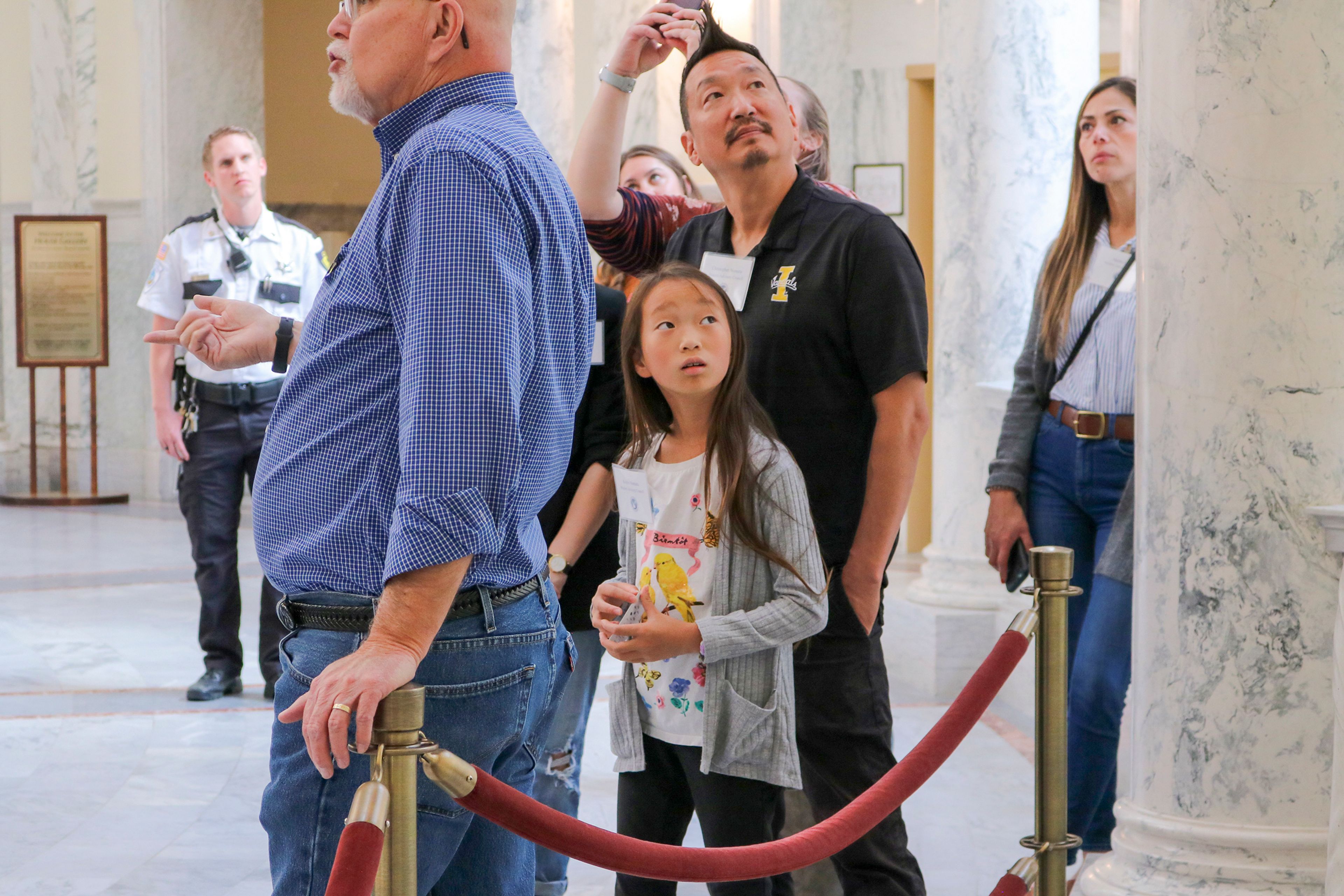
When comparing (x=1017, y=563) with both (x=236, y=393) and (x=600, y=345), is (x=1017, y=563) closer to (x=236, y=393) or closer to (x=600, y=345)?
(x=600, y=345)

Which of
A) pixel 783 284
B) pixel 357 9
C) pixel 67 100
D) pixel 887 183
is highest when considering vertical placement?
pixel 67 100

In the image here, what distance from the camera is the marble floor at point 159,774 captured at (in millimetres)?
3586

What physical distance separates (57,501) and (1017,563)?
8673 millimetres

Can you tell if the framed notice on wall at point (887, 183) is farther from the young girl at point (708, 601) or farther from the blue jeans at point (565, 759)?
the young girl at point (708, 601)

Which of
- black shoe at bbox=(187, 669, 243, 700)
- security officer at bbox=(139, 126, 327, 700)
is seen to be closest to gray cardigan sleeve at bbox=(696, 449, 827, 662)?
security officer at bbox=(139, 126, 327, 700)

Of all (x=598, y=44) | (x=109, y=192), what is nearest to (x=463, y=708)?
(x=598, y=44)

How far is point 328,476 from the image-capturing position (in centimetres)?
173

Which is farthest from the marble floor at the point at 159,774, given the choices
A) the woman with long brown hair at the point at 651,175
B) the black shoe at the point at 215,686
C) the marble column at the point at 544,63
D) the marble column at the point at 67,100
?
the marble column at the point at 67,100

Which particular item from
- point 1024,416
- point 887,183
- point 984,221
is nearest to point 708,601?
point 1024,416

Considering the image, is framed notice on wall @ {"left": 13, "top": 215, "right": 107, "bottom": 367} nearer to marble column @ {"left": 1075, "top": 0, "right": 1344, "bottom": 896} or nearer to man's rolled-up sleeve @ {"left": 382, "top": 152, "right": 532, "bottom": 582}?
marble column @ {"left": 1075, "top": 0, "right": 1344, "bottom": 896}

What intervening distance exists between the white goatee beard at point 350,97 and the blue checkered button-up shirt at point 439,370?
30 millimetres

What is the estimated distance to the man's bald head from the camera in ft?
5.86

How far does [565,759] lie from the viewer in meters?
3.19

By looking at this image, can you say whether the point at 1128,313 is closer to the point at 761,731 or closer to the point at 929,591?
the point at 761,731
